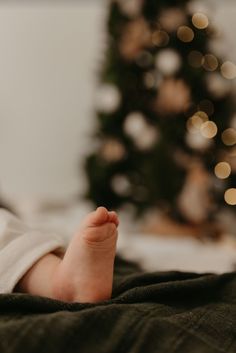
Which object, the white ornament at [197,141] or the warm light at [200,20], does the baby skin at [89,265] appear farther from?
the warm light at [200,20]

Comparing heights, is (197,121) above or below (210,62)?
below

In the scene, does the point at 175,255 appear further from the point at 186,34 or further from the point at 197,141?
the point at 186,34

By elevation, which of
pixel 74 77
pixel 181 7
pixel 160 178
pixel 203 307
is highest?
pixel 181 7

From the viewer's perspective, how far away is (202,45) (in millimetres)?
2121

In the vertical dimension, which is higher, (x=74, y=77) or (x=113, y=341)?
(x=74, y=77)

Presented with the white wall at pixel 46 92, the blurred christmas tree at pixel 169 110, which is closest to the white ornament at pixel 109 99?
the blurred christmas tree at pixel 169 110

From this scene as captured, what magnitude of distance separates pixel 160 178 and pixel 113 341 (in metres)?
1.66

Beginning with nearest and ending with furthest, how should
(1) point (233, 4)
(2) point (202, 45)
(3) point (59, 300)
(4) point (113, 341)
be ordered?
1. (4) point (113, 341)
2. (3) point (59, 300)
3. (2) point (202, 45)
4. (1) point (233, 4)

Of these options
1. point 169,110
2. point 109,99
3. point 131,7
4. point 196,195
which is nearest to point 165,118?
Result: point 169,110

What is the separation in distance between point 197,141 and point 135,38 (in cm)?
56

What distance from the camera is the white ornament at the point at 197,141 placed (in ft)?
6.82

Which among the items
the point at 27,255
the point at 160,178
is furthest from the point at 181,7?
the point at 27,255

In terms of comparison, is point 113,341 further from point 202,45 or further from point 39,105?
point 39,105

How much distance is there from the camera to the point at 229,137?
2.13m
